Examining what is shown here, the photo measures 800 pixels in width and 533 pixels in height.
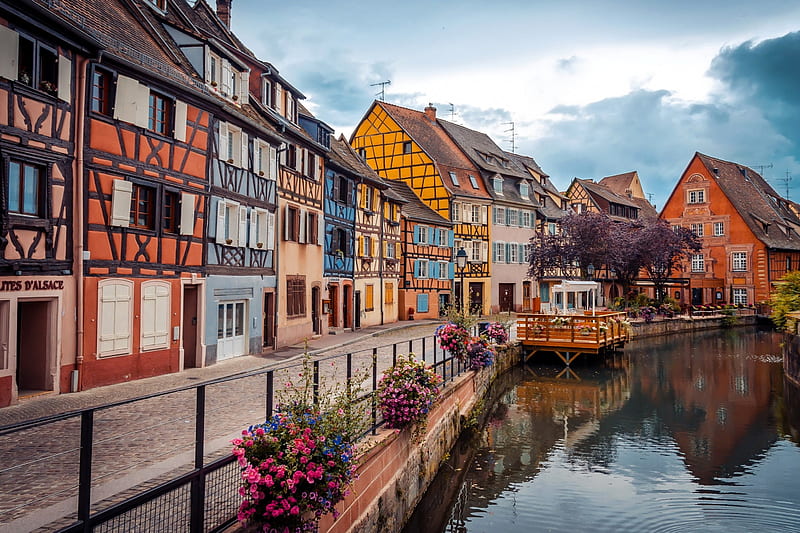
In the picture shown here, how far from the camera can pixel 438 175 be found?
42.2m

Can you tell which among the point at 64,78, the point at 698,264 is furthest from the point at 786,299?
the point at 698,264

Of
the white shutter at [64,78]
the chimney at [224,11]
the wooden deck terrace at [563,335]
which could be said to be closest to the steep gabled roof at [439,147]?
the wooden deck terrace at [563,335]

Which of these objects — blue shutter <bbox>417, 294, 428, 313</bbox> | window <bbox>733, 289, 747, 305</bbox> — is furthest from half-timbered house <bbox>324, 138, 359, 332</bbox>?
window <bbox>733, 289, 747, 305</bbox>

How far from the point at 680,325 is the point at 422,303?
17278 mm

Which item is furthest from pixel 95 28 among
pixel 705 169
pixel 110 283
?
pixel 705 169

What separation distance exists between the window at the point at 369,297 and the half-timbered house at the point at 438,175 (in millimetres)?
10686

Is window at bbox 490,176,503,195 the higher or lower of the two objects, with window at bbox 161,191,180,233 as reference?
higher

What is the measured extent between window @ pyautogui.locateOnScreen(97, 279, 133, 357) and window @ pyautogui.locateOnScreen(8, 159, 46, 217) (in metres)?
2.22

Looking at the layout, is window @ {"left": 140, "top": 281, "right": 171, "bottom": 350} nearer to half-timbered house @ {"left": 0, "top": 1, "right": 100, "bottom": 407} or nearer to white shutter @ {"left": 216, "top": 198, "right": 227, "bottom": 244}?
half-timbered house @ {"left": 0, "top": 1, "right": 100, "bottom": 407}

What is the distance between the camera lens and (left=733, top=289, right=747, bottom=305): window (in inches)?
2178

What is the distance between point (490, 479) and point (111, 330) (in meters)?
8.53

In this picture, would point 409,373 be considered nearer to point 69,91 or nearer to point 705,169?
point 69,91

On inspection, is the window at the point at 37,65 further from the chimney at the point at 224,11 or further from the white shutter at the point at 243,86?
the chimney at the point at 224,11

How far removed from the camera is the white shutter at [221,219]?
17.7 metres
